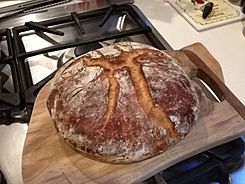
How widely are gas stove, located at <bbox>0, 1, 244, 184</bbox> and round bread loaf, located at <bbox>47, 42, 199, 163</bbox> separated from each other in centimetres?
7

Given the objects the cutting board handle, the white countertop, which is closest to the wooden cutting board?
the cutting board handle

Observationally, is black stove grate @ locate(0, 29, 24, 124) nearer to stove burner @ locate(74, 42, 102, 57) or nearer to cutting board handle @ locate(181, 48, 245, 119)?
stove burner @ locate(74, 42, 102, 57)

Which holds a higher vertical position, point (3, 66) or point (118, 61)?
point (118, 61)

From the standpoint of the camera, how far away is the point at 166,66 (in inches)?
26.1

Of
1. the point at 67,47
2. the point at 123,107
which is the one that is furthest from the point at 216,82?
the point at 67,47

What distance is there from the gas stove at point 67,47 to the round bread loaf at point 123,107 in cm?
7

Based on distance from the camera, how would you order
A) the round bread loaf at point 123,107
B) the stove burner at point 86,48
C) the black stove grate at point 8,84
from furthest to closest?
the stove burner at point 86,48 → the black stove grate at point 8,84 → the round bread loaf at point 123,107

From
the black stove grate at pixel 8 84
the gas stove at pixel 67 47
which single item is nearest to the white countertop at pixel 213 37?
the gas stove at pixel 67 47

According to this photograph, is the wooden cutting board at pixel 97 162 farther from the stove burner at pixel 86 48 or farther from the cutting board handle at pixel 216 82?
the stove burner at pixel 86 48

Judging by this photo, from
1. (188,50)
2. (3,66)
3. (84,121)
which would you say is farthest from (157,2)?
(84,121)

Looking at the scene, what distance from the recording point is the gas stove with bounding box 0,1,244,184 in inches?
25.4

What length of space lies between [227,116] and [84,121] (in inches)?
8.9

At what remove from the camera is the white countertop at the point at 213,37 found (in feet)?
2.73

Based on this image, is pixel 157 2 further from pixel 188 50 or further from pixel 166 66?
pixel 166 66
